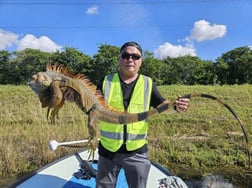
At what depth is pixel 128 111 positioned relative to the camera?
2.67 meters

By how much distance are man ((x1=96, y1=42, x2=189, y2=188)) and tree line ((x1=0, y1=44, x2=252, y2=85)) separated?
130ft

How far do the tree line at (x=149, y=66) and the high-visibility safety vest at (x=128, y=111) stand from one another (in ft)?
130

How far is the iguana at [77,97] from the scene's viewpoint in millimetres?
2115

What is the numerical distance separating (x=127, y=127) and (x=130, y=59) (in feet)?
2.08

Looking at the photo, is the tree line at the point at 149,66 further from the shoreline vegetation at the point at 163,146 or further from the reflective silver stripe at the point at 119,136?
the reflective silver stripe at the point at 119,136

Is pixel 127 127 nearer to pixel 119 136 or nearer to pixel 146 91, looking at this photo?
pixel 119 136

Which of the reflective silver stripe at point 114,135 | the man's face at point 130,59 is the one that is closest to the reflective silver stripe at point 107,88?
the man's face at point 130,59

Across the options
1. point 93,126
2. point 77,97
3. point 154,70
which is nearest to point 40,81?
point 77,97

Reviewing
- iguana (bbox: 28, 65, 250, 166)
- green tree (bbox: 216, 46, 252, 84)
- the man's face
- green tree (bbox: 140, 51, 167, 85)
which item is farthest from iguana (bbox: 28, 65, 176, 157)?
green tree (bbox: 216, 46, 252, 84)

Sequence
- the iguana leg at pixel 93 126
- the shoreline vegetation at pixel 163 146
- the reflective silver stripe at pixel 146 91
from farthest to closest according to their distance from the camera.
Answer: the shoreline vegetation at pixel 163 146 < the reflective silver stripe at pixel 146 91 < the iguana leg at pixel 93 126

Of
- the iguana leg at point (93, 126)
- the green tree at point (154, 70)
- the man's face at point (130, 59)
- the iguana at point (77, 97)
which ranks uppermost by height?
the green tree at point (154, 70)

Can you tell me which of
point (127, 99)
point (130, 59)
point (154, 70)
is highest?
point (154, 70)

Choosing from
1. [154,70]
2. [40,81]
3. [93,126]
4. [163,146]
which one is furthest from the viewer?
[154,70]

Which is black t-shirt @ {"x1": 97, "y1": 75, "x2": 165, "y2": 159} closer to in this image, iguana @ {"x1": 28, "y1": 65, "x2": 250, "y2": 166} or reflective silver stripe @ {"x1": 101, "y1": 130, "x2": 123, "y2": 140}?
reflective silver stripe @ {"x1": 101, "y1": 130, "x2": 123, "y2": 140}
